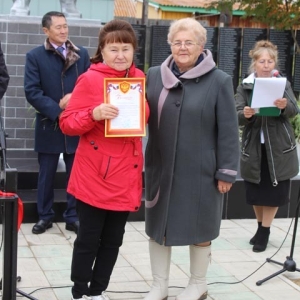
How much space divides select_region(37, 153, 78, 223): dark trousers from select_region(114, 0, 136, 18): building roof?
868 inches

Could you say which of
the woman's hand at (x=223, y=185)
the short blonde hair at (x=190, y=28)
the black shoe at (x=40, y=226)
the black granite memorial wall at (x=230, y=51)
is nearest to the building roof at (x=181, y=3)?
the black granite memorial wall at (x=230, y=51)

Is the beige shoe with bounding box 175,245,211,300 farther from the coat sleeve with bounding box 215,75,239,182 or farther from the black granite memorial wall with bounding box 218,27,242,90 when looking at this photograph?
the black granite memorial wall with bounding box 218,27,242,90

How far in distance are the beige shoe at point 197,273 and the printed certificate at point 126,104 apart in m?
1.01

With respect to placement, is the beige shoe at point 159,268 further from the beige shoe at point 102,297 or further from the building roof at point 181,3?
the building roof at point 181,3

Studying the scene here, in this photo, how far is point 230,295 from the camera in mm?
5203

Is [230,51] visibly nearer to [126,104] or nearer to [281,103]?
[281,103]

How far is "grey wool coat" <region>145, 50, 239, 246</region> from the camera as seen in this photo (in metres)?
4.59

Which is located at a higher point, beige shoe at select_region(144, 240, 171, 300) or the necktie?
the necktie

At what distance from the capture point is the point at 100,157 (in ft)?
14.5

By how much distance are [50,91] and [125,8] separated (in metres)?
22.5

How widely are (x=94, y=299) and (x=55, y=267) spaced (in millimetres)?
1035

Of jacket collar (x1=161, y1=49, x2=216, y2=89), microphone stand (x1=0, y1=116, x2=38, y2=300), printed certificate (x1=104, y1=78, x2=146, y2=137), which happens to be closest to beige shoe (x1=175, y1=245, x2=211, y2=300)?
printed certificate (x1=104, y1=78, x2=146, y2=137)

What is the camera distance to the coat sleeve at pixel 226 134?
461cm

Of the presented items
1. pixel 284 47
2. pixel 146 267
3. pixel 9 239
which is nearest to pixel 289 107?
pixel 146 267
